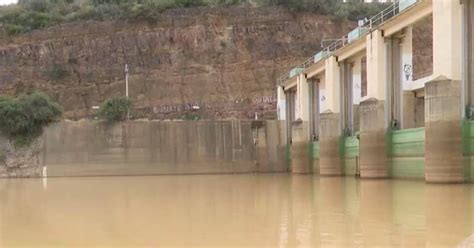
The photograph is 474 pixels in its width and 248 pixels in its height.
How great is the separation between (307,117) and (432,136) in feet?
55.7

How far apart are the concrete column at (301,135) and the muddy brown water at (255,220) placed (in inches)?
607

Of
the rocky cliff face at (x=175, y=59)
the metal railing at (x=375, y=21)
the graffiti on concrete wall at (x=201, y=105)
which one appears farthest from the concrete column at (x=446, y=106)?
the graffiti on concrete wall at (x=201, y=105)

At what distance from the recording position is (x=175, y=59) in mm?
54188

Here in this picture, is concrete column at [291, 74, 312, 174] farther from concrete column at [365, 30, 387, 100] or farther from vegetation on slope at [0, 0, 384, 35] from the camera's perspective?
vegetation on slope at [0, 0, 384, 35]

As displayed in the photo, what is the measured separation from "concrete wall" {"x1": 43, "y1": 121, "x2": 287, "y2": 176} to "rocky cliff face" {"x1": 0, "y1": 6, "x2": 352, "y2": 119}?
10.1m

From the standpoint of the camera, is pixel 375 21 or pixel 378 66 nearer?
pixel 378 66

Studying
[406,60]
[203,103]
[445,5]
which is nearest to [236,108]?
[203,103]

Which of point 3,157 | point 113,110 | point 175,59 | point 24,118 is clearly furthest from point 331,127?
point 175,59

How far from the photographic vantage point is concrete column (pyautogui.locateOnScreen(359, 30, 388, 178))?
84.2ft

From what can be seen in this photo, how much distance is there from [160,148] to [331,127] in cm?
1204

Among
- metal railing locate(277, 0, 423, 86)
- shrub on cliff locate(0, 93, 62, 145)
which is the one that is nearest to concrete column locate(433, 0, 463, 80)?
metal railing locate(277, 0, 423, 86)

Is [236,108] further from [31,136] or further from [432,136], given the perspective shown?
[432,136]

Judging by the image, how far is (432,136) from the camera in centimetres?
2014

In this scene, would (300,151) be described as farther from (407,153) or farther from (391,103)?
(407,153)
